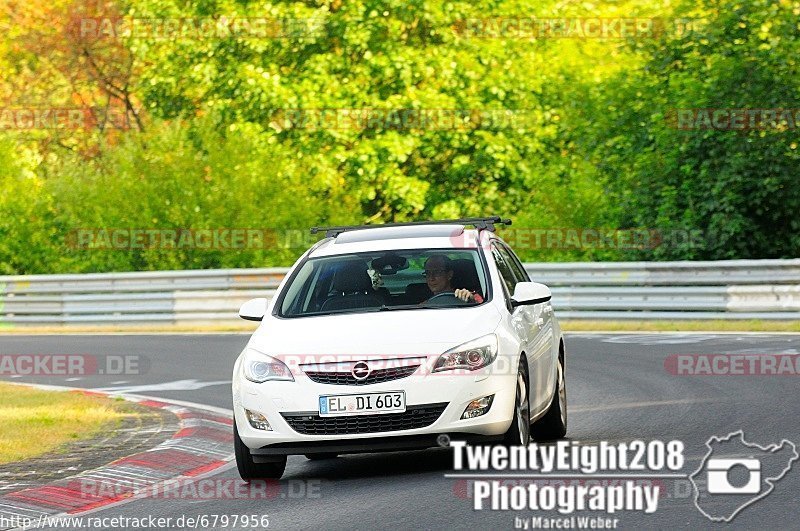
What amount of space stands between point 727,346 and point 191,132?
1819 cm

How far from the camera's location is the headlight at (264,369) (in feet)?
33.1

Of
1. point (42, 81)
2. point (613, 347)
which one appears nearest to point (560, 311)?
point (613, 347)

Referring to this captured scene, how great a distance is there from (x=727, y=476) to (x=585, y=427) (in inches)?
123

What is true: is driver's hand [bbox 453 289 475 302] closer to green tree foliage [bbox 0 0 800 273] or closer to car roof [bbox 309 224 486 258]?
car roof [bbox 309 224 486 258]

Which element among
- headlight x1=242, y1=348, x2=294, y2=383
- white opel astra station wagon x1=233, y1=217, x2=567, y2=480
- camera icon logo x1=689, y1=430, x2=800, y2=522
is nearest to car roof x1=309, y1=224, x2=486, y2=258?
white opel astra station wagon x1=233, y1=217, x2=567, y2=480

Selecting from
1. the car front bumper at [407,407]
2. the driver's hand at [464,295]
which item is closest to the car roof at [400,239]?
the driver's hand at [464,295]

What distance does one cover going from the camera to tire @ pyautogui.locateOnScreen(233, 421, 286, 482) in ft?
34.1

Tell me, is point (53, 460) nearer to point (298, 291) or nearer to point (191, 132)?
point (298, 291)

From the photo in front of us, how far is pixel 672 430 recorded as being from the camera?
1197 centimetres

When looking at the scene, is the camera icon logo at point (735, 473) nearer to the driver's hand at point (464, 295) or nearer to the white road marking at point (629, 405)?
the driver's hand at point (464, 295)

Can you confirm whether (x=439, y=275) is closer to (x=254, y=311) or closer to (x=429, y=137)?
(x=254, y=311)

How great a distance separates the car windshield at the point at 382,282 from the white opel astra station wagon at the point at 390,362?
10 millimetres

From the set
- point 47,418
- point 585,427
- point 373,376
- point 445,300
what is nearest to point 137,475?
point 373,376

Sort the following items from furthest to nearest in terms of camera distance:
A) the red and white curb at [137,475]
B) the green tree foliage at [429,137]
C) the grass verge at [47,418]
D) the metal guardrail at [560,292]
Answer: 1. the green tree foliage at [429,137]
2. the metal guardrail at [560,292]
3. the grass verge at [47,418]
4. the red and white curb at [137,475]
